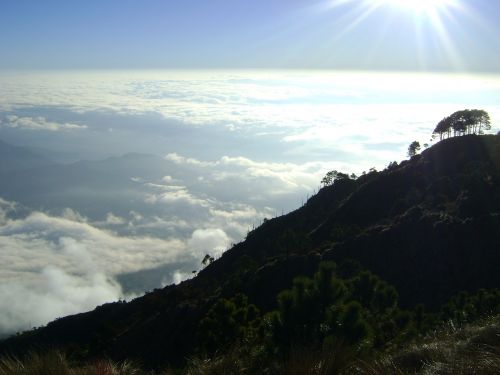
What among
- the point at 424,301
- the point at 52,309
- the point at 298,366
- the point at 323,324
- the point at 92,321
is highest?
the point at 298,366

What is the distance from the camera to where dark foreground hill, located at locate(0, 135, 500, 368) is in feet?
138

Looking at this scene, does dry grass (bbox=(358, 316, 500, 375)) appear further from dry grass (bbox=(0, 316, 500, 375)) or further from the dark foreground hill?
the dark foreground hill

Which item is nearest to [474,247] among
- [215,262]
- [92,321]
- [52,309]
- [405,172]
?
[405,172]

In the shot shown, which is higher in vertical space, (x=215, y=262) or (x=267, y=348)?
(x=267, y=348)

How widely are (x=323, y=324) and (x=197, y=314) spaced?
37.0 metres

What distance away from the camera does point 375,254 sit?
48406 mm

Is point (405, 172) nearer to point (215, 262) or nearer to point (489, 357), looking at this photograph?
point (215, 262)

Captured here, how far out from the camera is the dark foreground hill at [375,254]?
42.1 metres

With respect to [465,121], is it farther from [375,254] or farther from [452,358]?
[452,358]

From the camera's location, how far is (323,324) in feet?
29.6

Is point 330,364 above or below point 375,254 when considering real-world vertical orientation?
above

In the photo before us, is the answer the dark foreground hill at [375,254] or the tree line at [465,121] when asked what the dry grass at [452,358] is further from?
the tree line at [465,121]

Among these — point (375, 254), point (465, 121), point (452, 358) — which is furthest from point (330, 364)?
point (465, 121)

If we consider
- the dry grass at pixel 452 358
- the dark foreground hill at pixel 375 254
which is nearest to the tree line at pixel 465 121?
the dark foreground hill at pixel 375 254
